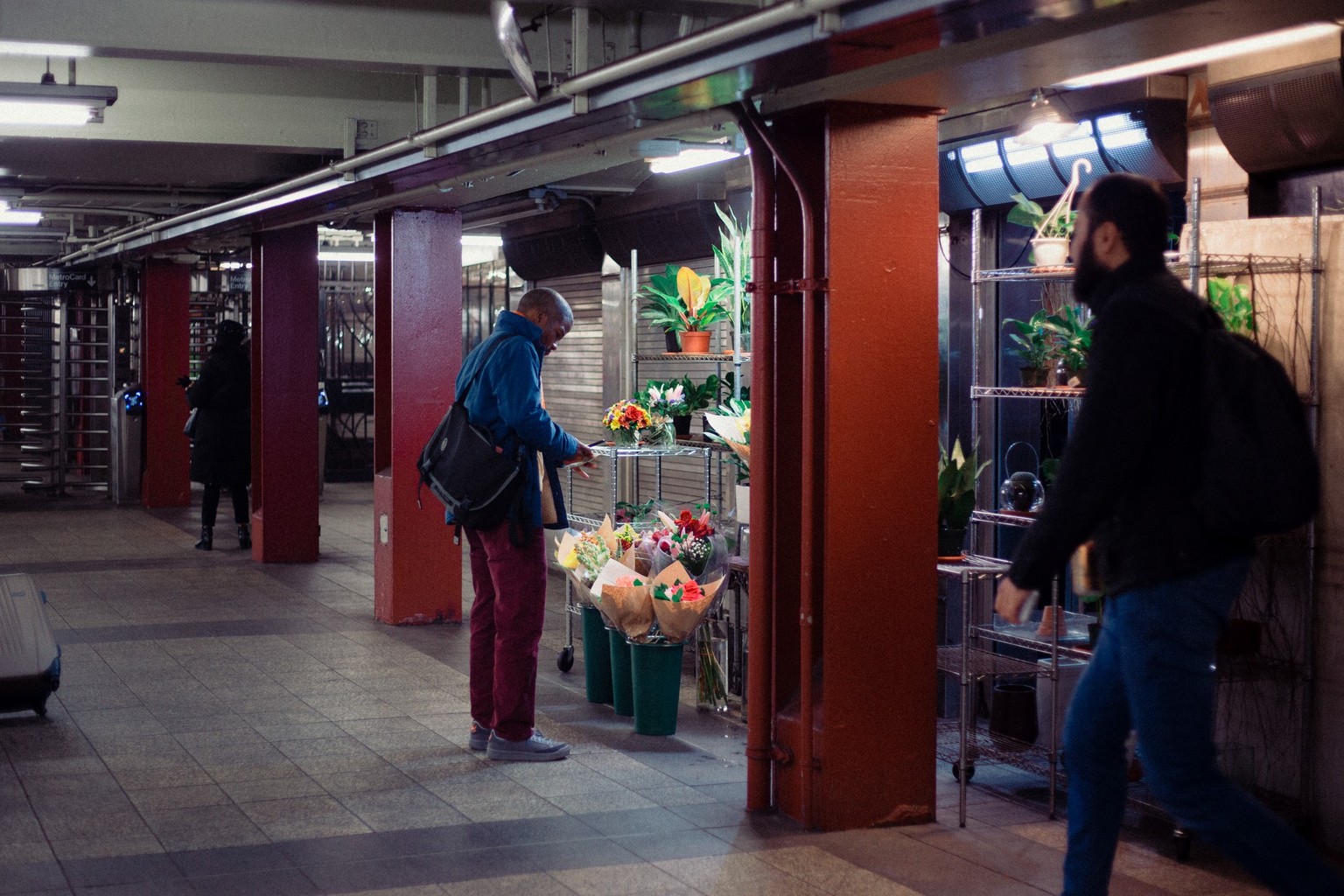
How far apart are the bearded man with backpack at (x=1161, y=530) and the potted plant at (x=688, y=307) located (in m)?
3.82

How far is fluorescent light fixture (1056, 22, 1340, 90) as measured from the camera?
3.88m

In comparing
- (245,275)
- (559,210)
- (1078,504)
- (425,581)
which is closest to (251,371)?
(559,210)

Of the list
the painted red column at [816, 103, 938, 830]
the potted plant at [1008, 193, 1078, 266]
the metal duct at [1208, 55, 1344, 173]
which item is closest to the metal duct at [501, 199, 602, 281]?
the potted plant at [1008, 193, 1078, 266]

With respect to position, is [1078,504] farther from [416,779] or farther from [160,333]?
[160,333]

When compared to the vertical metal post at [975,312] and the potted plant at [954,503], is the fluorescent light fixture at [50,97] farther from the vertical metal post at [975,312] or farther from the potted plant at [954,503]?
the potted plant at [954,503]

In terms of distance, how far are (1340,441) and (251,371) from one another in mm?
9078

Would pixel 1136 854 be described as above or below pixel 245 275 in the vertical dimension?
below

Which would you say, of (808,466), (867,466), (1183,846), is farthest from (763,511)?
(1183,846)

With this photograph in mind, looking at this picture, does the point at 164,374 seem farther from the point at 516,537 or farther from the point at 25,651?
the point at 516,537

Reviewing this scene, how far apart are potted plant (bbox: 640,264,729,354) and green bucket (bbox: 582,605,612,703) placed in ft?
4.44

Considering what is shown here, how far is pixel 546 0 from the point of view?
209 inches

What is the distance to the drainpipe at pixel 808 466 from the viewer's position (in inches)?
188

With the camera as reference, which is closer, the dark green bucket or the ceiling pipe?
the ceiling pipe

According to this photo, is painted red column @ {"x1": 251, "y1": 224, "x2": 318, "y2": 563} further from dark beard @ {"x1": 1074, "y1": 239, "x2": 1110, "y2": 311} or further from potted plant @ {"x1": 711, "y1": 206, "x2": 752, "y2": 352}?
dark beard @ {"x1": 1074, "y1": 239, "x2": 1110, "y2": 311}
